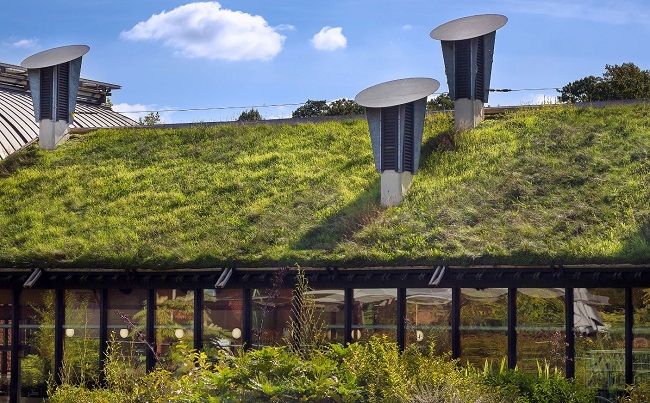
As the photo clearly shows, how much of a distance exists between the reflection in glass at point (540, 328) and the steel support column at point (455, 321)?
1139mm

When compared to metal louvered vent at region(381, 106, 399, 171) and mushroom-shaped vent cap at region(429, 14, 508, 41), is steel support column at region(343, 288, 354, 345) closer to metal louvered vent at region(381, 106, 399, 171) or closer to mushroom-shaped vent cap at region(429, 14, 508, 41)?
metal louvered vent at region(381, 106, 399, 171)

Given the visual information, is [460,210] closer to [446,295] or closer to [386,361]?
[446,295]

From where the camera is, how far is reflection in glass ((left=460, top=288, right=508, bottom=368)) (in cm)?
1916

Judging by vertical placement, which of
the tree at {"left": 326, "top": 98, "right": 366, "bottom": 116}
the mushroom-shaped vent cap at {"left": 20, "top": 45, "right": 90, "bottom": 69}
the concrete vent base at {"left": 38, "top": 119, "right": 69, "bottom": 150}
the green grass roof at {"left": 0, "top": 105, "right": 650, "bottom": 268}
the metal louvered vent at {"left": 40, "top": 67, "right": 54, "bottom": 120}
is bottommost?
the green grass roof at {"left": 0, "top": 105, "right": 650, "bottom": 268}

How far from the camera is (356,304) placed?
20172mm

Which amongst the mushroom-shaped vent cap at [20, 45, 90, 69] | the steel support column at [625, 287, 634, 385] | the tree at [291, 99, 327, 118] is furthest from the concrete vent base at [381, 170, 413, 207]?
the tree at [291, 99, 327, 118]

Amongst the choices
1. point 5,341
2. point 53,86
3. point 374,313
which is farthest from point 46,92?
point 374,313

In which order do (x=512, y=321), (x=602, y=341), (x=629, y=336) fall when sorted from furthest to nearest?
(x=512, y=321)
(x=602, y=341)
(x=629, y=336)

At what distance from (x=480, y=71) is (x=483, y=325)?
8790 mm

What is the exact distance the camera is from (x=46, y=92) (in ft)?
95.7

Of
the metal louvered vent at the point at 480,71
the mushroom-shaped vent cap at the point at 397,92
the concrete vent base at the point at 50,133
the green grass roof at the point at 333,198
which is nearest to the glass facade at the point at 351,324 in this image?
the green grass roof at the point at 333,198

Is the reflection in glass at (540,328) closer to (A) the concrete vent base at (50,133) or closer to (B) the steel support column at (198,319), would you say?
(B) the steel support column at (198,319)

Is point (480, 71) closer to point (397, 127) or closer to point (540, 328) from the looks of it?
point (397, 127)

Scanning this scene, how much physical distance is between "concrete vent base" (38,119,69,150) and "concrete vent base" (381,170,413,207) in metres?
11.0
